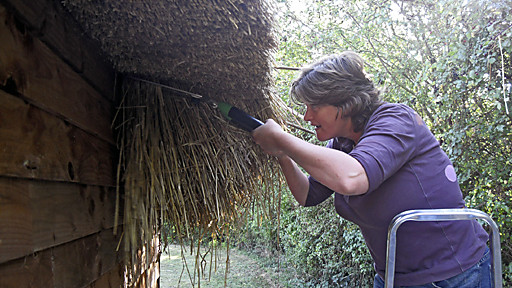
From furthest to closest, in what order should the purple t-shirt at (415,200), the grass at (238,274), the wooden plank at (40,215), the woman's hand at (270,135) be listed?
the grass at (238,274) < the woman's hand at (270,135) < the purple t-shirt at (415,200) < the wooden plank at (40,215)

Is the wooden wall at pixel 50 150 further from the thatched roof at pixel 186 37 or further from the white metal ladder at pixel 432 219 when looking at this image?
the white metal ladder at pixel 432 219

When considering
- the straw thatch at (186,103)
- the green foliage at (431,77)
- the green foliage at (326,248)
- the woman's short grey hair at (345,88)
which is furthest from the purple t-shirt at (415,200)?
the green foliage at (326,248)

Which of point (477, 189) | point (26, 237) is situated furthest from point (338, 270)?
point (26, 237)

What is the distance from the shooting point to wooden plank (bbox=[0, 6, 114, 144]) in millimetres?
888

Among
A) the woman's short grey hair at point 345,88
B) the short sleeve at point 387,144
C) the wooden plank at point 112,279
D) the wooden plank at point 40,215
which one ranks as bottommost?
the wooden plank at point 112,279

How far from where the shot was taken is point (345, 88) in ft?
5.78

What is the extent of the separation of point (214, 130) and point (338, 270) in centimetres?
437

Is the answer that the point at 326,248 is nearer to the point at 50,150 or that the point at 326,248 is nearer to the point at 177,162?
the point at 177,162

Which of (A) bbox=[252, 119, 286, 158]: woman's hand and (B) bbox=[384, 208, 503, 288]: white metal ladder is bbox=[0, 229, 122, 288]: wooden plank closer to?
(A) bbox=[252, 119, 286, 158]: woman's hand

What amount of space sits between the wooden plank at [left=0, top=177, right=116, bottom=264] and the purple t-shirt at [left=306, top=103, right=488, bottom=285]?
947 mm

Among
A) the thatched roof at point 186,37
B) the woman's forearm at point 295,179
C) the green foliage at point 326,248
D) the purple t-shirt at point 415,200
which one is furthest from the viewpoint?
the green foliage at point 326,248

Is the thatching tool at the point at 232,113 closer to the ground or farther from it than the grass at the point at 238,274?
farther from it

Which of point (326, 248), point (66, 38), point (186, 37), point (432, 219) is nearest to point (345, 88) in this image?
point (432, 219)

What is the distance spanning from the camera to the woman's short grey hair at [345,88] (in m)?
1.76
